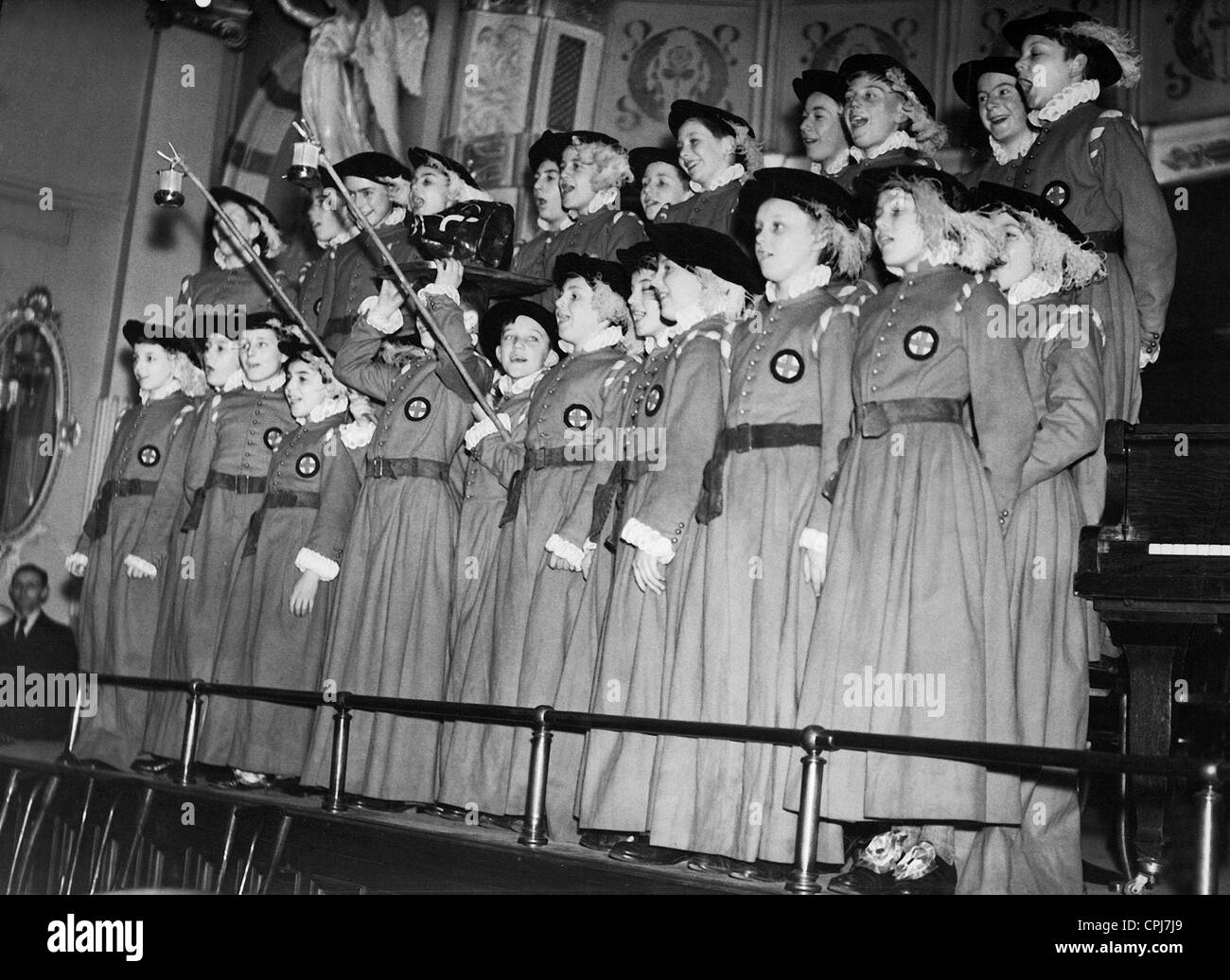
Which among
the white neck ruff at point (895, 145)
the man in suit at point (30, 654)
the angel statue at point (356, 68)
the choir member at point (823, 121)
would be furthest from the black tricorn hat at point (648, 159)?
the man in suit at point (30, 654)

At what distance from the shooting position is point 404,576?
568cm

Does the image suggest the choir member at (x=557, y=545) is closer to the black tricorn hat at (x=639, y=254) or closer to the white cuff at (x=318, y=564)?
the black tricorn hat at (x=639, y=254)

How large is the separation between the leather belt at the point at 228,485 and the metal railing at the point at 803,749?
1.08 m

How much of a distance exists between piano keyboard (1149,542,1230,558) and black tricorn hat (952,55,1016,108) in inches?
87.7

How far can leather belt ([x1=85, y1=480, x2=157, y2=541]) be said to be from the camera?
691 cm

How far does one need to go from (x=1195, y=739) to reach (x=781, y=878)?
5.86 ft

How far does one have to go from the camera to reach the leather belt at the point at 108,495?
22.7 ft

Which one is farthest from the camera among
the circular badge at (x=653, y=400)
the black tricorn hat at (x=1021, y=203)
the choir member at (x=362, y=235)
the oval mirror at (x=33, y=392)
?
the oval mirror at (x=33, y=392)

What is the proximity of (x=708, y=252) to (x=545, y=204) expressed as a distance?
6.37 feet

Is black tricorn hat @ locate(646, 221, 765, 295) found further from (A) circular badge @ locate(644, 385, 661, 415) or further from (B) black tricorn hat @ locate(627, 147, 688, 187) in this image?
(B) black tricorn hat @ locate(627, 147, 688, 187)

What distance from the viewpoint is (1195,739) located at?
16.7ft

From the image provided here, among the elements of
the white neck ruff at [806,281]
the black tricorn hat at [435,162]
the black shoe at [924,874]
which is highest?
the black tricorn hat at [435,162]
